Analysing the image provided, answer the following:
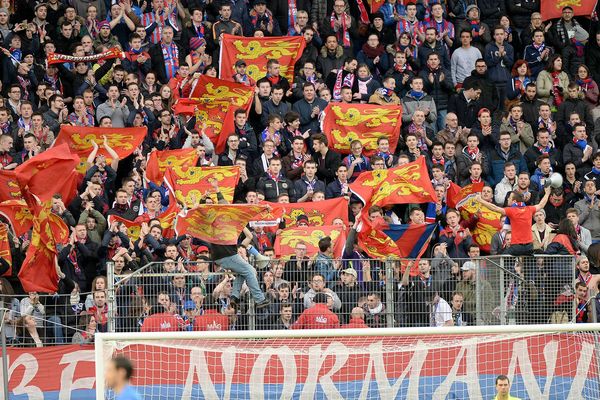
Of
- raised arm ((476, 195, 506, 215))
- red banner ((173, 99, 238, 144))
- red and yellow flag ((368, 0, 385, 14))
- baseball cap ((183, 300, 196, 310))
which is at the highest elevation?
red and yellow flag ((368, 0, 385, 14))

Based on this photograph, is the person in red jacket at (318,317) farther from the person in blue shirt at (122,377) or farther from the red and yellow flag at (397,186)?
the person in blue shirt at (122,377)

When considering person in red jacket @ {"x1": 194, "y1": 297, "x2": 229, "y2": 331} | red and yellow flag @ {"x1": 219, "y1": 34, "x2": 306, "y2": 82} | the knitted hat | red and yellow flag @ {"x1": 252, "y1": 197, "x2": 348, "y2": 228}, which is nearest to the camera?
person in red jacket @ {"x1": 194, "y1": 297, "x2": 229, "y2": 331}

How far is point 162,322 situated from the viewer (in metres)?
19.6

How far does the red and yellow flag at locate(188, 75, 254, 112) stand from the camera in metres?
25.4

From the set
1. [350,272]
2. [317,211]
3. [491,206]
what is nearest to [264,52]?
[317,211]

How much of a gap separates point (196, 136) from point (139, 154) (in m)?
0.95

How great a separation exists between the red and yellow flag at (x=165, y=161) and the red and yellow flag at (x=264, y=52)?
9.77 feet

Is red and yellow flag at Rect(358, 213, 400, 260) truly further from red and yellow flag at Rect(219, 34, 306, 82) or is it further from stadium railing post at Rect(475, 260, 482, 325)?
red and yellow flag at Rect(219, 34, 306, 82)

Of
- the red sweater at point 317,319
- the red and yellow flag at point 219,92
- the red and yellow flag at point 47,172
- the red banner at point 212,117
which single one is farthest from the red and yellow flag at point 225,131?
the red sweater at point 317,319

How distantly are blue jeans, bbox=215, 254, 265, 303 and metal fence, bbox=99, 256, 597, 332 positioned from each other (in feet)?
0.60

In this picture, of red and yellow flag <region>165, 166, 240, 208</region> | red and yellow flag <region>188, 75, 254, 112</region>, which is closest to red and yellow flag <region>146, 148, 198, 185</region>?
red and yellow flag <region>165, 166, 240, 208</region>

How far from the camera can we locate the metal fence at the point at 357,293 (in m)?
19.7

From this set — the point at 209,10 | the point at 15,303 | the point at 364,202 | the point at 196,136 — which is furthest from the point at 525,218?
the point at 209,10

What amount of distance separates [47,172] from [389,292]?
5014mm
